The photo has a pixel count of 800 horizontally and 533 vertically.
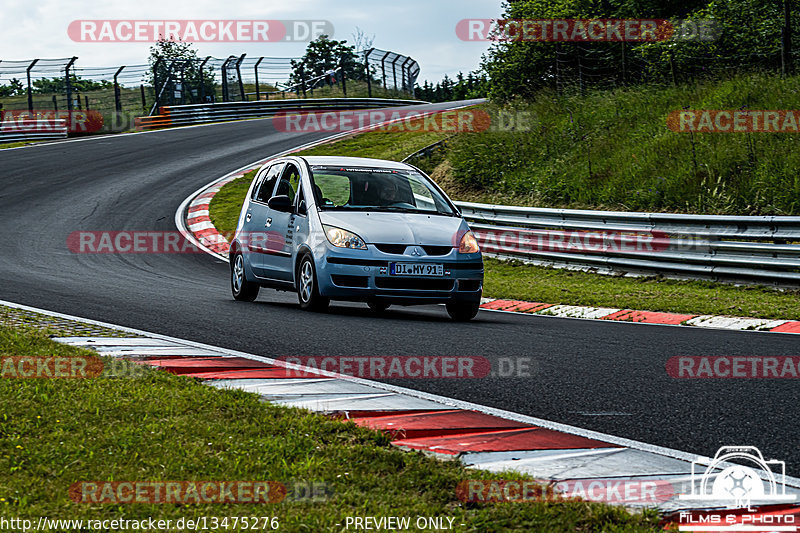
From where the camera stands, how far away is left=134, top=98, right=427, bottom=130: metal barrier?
37806 mm

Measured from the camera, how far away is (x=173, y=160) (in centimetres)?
2830

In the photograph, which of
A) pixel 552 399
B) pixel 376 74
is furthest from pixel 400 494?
pixel 376 74

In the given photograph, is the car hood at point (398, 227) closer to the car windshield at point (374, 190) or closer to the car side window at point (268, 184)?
the car windshield at point (374, 190)

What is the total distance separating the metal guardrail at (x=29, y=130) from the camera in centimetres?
3306

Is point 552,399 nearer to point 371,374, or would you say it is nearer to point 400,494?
point 371,374

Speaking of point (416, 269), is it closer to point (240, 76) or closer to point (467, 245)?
point (467, 245)

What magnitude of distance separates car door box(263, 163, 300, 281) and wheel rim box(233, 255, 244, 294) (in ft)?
2.14

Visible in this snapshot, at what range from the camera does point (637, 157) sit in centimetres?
1723

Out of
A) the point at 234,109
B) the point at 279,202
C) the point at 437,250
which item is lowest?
the point at 437,250

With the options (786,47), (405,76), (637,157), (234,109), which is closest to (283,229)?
(637,157)

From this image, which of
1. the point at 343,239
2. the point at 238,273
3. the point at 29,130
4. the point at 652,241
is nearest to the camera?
the point at 343,239

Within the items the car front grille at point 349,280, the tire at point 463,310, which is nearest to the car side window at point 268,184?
Answer: the car front grille at point 349,280

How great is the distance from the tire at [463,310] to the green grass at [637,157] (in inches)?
262

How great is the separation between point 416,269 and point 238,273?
10.2ft
